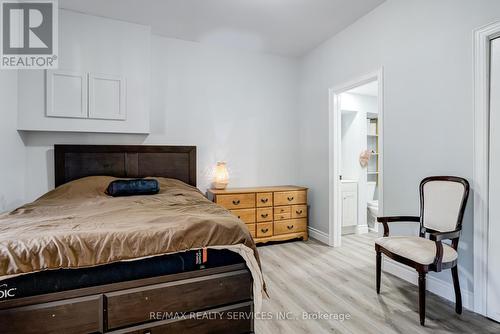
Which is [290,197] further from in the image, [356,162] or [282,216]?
[356,162]

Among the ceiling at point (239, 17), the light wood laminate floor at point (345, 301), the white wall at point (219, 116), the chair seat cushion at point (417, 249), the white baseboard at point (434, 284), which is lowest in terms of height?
the light wood laminate floor at point (345, 301)

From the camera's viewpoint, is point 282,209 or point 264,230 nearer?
point 264,230

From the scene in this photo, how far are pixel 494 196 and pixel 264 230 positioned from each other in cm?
239

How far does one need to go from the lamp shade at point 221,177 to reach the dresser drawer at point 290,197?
2.36 feet

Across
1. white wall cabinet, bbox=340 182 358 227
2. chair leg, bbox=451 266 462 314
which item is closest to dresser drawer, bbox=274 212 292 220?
white wall cabinet, bbox=340 182 358 227

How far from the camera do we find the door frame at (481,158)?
1952 millimetres

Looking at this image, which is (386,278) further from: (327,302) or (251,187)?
(251,187)

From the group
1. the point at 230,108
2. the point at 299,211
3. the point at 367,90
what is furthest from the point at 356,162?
the point at 230,108

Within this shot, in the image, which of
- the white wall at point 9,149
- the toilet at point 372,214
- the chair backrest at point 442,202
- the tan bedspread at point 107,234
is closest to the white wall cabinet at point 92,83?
the white wall at point 9,149

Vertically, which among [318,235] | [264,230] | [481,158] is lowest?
[318,235]

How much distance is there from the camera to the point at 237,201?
3.47 m

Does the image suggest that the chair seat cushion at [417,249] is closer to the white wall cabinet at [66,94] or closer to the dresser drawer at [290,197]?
the dresser drawer at [290,197]

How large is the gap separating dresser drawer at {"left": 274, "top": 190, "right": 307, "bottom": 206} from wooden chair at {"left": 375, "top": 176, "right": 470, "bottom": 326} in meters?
1.52

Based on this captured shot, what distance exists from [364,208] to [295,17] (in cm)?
306
